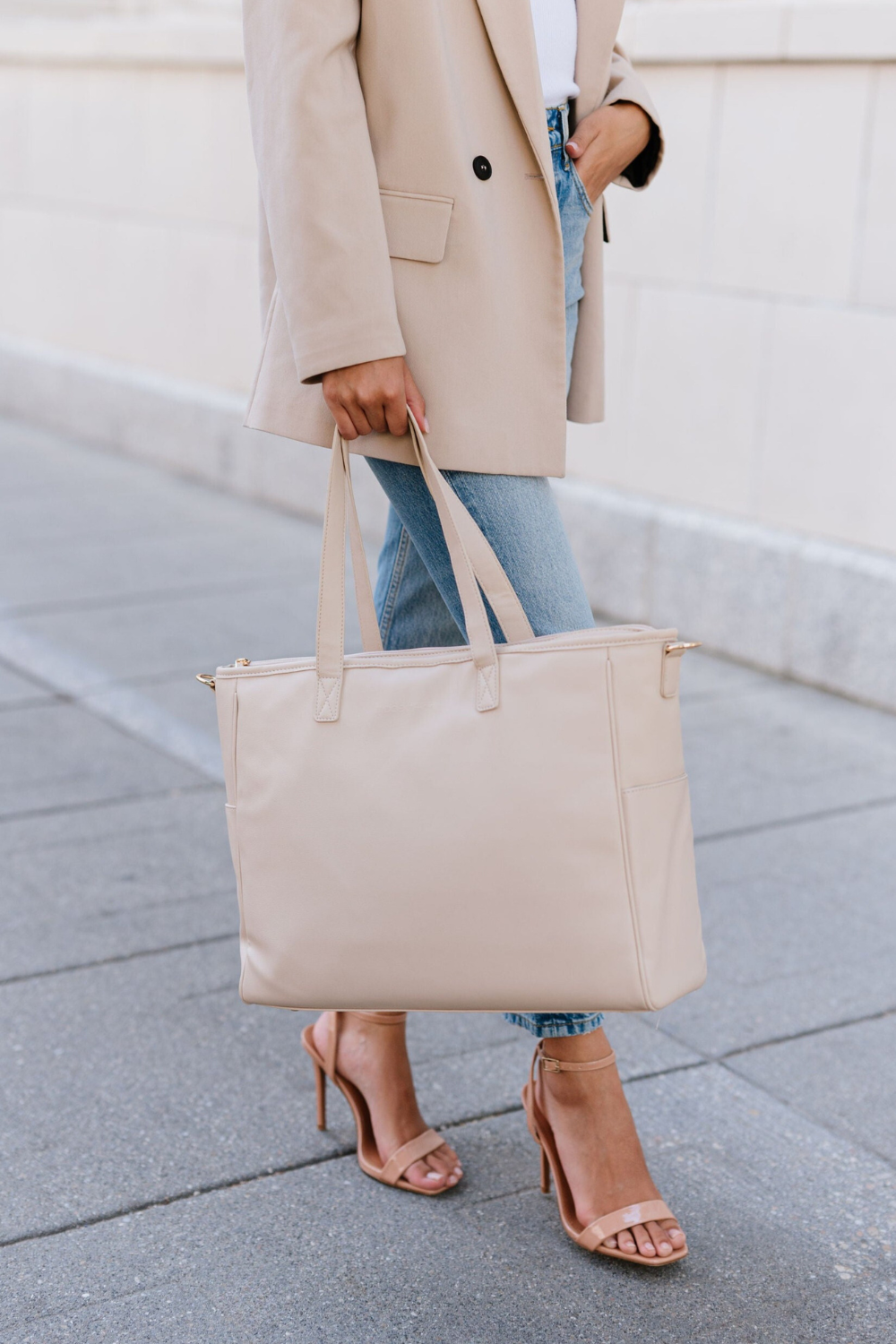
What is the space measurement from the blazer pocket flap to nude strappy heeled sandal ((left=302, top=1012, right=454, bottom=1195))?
1166 mm

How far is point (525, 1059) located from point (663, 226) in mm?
3503

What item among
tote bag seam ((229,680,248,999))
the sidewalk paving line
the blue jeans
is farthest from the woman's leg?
the sidewalk paving line

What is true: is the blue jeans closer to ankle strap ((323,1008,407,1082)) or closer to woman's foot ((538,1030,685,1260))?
woman's foot ((538,1030,685,1260))

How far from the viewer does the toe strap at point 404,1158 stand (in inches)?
93.4

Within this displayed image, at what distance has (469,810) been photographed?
1.94 meters

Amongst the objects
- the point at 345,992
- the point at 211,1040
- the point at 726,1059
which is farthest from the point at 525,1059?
the point at 345,992

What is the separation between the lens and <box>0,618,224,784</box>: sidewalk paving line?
4.33 meters

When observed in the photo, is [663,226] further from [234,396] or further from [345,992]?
[345,992]

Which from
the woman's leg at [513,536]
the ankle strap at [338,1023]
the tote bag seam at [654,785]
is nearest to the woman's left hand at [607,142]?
the woman's leg at [513,536]

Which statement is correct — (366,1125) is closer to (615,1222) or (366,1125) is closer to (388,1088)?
(388,1088)

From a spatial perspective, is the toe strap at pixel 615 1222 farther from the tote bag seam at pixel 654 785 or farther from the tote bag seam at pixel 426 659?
the tote bag seam at pixel 426 659

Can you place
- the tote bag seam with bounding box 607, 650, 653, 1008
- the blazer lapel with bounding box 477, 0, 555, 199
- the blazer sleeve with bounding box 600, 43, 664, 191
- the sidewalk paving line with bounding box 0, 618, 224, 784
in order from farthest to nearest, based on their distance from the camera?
the sidewalk paving line with bounding box 0, 618, 224, 784 → the blazer sleeve with bounding box 600, 43, 664, 191 → the blazer lapel with bounding box 477, 0, 555, 199 → the tote bag seam with bounding box 607, 650, 653, 1008

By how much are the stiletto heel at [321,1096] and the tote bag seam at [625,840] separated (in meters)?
0.77

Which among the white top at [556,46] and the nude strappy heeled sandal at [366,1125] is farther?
the nude strappy heeled sandal at [366,1125]
